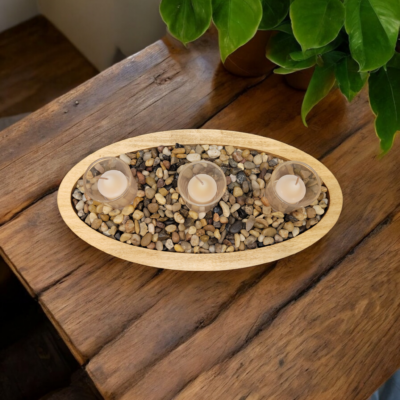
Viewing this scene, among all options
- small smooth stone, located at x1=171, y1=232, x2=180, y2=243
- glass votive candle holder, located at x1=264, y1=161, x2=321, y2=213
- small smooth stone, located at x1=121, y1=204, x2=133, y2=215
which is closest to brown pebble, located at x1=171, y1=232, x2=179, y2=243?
small smooth stone, located at x1=171, y1=232, x2=180, y2=243

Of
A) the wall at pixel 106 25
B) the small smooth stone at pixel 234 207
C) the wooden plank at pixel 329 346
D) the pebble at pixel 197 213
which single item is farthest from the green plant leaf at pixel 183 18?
the wall at pixel 106 25

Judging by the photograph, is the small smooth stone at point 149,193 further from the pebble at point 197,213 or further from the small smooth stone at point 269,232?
the small smooth stone at point 269,232

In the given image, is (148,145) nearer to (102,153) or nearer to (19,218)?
(102,153)

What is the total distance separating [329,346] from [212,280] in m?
0.26

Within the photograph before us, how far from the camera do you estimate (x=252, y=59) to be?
92cm

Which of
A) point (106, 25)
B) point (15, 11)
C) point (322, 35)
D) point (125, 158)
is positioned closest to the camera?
point (322, 35)

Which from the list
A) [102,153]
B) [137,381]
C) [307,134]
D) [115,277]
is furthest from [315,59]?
[137,381]

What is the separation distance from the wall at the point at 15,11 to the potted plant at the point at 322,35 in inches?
53.7

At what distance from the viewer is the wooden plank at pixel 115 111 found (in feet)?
2.89

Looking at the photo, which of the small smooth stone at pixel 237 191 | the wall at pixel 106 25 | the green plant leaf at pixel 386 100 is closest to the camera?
the green plant leaf at pixel 386 100

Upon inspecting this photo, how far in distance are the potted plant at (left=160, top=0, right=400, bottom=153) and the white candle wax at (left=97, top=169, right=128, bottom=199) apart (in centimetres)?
29

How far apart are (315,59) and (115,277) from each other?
0.57m

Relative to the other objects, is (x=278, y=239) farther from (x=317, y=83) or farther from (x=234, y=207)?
(x=317, y=83)

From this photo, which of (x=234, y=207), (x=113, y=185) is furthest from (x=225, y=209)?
(x=113, y=185)
